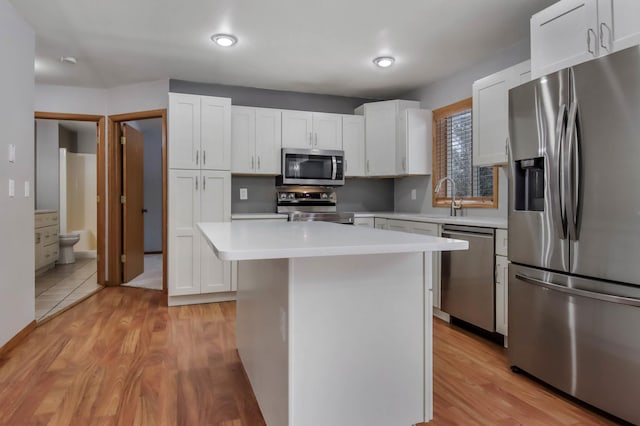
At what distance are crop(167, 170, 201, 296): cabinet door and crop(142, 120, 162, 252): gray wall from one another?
13.2ft

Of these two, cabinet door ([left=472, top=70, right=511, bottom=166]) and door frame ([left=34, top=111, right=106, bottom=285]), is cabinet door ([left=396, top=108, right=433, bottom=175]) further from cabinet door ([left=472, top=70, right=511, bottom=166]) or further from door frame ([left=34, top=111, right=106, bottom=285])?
door frame ([left=34, top=111, right=106, bottom=285])

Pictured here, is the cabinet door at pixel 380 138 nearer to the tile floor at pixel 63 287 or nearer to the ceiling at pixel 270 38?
the ceiling at pixel 270 38

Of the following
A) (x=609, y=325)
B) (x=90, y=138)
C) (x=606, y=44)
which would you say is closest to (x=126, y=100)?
(x=90, y=138)

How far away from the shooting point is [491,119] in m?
3.12

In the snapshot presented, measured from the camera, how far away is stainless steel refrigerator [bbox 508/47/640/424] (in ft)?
5.68

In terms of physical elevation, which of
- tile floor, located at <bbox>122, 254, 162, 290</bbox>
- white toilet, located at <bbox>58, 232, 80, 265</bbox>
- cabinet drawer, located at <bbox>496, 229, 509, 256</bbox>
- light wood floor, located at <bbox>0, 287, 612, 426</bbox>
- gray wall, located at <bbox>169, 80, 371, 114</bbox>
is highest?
gray wall, located at <bbox>169, 80, 371, 114</bbox>

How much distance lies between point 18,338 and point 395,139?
12.5 feet

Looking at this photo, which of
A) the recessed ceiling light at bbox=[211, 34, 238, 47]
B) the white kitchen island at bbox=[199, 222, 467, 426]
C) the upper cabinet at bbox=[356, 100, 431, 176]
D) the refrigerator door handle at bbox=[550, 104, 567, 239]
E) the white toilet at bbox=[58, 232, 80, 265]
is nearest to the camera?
the white kitchen island at bbox=[199, 222, 467, 426]

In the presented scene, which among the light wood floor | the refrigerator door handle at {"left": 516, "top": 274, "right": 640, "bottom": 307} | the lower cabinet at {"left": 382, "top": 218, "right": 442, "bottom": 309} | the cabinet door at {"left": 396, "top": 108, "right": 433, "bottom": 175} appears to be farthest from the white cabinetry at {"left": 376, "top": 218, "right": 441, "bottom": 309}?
the refrigerator door handle at {"left": 516, "top": 274, "right": 640, "bottom": 307}

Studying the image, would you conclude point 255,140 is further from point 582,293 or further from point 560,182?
point 582,293

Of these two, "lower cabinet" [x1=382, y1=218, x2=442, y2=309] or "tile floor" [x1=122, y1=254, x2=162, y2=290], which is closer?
"lower cabinet" [x1=382, y1=218, x2=442, y2=309]

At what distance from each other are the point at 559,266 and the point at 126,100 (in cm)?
447

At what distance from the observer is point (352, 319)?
5.16 feet

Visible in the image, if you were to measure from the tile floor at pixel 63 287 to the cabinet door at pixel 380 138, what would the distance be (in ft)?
11.3
